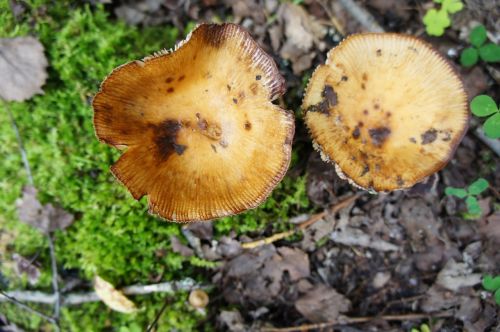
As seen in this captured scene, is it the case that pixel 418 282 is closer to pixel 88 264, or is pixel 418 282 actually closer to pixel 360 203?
pixel 360 203

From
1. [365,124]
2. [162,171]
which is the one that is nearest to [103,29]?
[162,171]

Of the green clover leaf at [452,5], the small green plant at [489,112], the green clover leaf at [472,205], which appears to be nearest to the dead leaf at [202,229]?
the green clover leaf at [472,205]

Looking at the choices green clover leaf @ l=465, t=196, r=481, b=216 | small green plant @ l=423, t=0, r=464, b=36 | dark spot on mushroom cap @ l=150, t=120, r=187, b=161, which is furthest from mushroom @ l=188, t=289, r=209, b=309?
small green plant @ l=423, t=0, r=464, b=36

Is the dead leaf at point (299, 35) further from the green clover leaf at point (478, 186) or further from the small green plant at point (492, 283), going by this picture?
the small green plant at point (492, 283)

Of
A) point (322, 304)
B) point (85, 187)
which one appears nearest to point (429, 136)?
point (322, 304)

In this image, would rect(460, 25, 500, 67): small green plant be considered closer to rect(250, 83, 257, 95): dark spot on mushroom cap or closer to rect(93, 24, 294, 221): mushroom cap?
rect(93, 24, 294, 221): mushroom cap

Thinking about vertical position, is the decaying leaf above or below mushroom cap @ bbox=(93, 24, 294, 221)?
below
